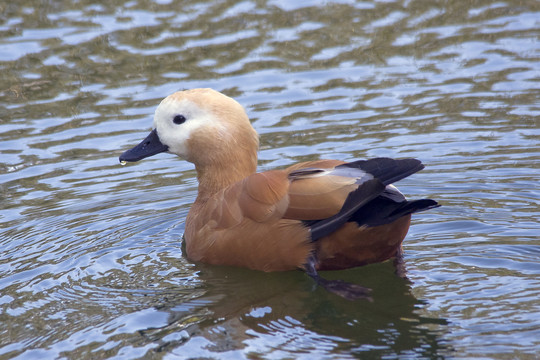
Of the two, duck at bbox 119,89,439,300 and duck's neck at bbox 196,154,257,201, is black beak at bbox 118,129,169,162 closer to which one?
duck at bbox 119,89,439,300

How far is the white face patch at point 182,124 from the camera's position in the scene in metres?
6.55

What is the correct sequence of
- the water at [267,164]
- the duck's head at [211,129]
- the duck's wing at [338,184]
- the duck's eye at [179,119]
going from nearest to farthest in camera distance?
the water at [267,164], the duck's wing at [338,184], the duck's head at [211,129], the duck's eye at [179,119]

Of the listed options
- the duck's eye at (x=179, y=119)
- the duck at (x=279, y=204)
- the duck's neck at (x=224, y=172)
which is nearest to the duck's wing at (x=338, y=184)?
the duck at (x=279, y=204)

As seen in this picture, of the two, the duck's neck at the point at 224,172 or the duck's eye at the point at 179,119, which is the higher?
the duck's eye at the point at 179,119

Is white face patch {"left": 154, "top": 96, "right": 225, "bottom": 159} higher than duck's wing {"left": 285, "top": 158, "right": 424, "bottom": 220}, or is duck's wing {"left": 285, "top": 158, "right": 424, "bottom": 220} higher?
white face patch {"left": 154, "top": 96, "right": 225, "bottom": 159}

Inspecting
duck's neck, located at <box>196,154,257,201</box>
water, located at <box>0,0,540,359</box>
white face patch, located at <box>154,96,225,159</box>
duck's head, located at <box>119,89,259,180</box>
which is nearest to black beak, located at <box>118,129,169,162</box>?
white face patch, located at <box>154,96,225,159</box>

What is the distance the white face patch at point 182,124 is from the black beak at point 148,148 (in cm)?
7

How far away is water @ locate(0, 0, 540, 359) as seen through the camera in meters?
5.20

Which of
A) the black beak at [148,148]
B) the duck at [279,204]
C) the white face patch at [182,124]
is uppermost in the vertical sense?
the white face patch at [182,124]

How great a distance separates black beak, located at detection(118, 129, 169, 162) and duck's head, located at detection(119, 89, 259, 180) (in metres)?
0.18

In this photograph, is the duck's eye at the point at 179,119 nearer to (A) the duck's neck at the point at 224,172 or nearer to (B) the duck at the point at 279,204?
(B) the duck at the point at 279,204

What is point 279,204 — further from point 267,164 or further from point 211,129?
point 267,164

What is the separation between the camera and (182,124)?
261 inches

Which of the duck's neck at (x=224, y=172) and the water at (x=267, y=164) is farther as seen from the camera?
the duck's neck at (x=224, y=172)
